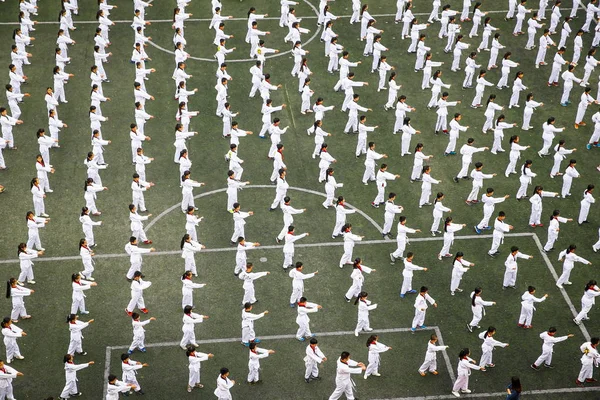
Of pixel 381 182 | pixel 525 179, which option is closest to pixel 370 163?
pixel 381 182

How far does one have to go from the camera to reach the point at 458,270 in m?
25.2

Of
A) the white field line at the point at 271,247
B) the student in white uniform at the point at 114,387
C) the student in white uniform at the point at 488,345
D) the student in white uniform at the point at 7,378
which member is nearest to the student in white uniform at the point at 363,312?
the student in white uniform at the point at 488,345

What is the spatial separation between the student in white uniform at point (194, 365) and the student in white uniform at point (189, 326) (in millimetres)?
812

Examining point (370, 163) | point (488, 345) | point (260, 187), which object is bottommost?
point (488, 345)

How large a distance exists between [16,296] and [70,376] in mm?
3255

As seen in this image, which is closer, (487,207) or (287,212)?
(287,212)

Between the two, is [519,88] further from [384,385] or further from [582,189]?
[384,385]

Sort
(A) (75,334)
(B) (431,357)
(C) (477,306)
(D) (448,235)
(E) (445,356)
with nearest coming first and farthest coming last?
(B) (431,357) → (A) (75,334) → (E) (445,356) → (C) (477,306) → (D) (448,235)

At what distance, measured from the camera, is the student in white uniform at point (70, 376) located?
21.6 metres

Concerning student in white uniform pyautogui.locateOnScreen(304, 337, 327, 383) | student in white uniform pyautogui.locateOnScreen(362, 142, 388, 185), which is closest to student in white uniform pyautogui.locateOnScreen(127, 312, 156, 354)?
student in white uniform pyautogui.locateOnScreen(304, 337, 327, 383)

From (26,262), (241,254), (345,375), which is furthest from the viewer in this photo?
(241,254)

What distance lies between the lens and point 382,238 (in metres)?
27.8

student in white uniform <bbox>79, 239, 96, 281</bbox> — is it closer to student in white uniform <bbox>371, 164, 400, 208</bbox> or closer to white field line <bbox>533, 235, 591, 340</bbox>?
student in white uniform <bbox>371, 164, 400, 208</bbox>

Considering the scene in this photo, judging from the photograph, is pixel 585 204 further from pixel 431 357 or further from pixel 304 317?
pixel 304 317
